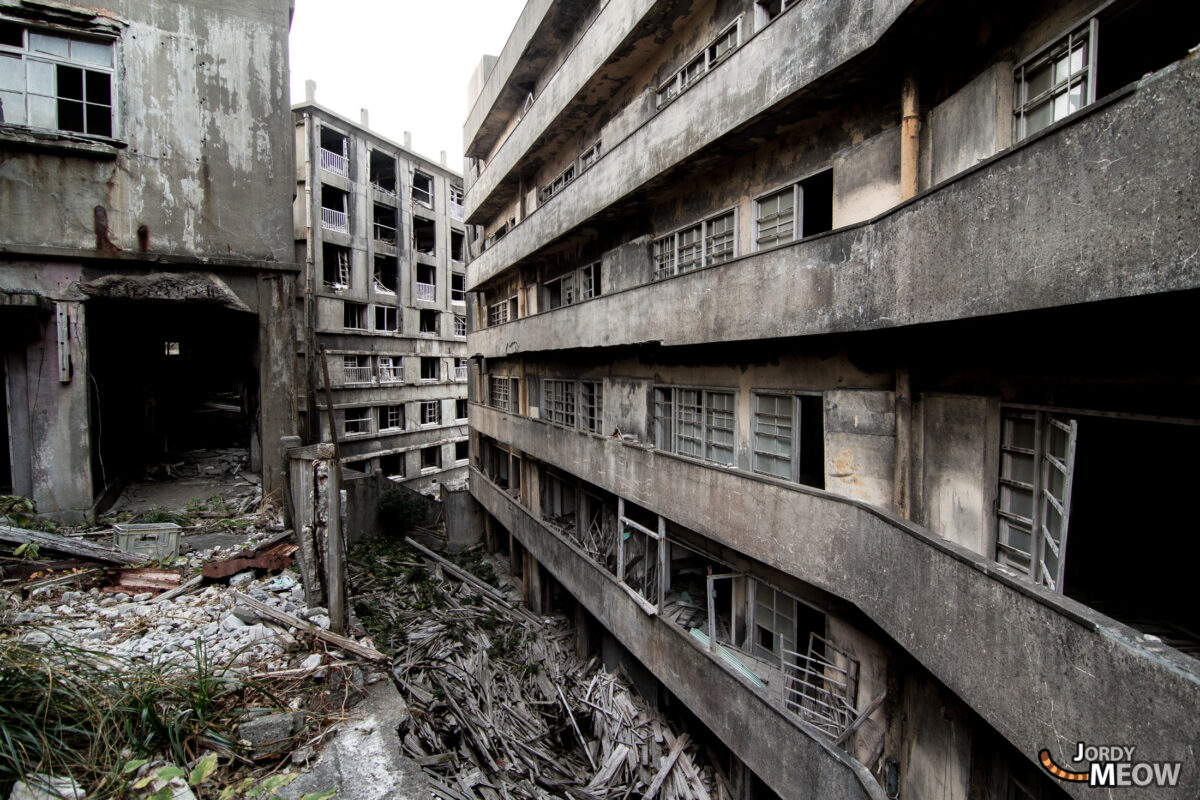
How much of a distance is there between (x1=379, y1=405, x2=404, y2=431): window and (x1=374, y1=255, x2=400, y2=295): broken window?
19.3 ft

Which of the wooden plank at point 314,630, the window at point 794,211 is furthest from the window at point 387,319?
the window at point 794,211

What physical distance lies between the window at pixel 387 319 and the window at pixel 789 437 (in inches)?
923

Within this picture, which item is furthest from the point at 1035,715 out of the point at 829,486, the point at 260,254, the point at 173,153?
the point at 173,153

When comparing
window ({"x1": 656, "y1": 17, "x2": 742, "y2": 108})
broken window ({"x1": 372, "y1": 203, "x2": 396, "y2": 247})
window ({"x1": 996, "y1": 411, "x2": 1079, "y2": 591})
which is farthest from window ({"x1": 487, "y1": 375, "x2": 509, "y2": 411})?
window ({"x1": 996, "y1": 411, "x2": 1079, "y2": 591})

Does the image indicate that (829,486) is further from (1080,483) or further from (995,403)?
(1080,483)

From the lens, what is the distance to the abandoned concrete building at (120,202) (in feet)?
27.1

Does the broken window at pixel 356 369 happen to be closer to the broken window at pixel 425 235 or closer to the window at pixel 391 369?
the window at pixel 391 369

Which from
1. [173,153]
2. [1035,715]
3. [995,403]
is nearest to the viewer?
[1035,715]

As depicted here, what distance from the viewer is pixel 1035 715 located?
3.49m

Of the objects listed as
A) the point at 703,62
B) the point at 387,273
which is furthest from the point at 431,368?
the point at 703,62

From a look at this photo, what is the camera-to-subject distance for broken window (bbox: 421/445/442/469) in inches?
1166

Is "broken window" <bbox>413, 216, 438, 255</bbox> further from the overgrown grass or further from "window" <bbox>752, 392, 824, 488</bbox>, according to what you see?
the overgrown grass

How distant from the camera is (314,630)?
5.50 m

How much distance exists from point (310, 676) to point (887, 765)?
20.7 feet
